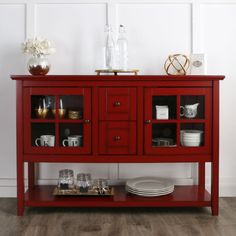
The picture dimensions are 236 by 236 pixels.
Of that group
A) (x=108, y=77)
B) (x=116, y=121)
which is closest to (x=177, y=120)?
(x=116, y=121)

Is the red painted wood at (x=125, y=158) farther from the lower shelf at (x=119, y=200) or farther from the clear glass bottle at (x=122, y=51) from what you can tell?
the clear glass bottle at (x=122, y=51)

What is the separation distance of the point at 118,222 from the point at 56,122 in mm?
723

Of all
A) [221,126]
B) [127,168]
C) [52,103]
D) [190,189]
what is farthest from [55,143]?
[221,126]

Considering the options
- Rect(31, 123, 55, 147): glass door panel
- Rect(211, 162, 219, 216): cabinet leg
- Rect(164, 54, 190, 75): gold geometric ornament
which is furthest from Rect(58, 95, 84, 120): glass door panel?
Rect(211, 162, 219, 216): cabinet leg

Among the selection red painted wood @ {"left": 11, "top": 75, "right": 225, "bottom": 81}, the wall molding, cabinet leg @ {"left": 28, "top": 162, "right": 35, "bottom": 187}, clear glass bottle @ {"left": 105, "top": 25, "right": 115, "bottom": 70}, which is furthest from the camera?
the wall molding

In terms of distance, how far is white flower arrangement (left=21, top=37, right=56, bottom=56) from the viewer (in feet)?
9.25

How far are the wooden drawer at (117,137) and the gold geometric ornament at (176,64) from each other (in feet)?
1.89

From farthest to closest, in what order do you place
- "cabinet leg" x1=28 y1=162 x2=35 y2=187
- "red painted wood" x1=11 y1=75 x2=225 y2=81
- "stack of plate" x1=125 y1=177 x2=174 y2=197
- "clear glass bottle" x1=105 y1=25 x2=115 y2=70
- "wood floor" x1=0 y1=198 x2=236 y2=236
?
"cabinet leg" x1=28 y1=162 x2=35 y2=187 < "clear glass bottle" x1=105 y1=25 x2=115 y2=70 < "stack of plate" x1=125 y1=177 x2=174 y2=197 < "red painted wood" x1=11 y1=75 x2=225 y2=81 < "wood floor" x1=0 y1=198 x2=236 y2=236

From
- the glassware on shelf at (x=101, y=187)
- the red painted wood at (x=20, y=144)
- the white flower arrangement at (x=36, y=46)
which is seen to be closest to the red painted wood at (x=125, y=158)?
the red painted wood at (x=20, y=144)

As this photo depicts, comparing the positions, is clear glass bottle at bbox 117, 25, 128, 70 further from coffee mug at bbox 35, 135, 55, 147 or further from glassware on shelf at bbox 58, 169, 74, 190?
glassware on shelf at bbox 58, 169, 74, 190

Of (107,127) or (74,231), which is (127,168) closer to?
(107,127)

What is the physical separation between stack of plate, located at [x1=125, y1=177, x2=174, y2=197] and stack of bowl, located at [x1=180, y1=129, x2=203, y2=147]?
1.17ft

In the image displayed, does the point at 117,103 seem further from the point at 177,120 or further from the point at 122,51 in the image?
the point at 122,51

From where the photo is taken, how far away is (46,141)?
106 inches
